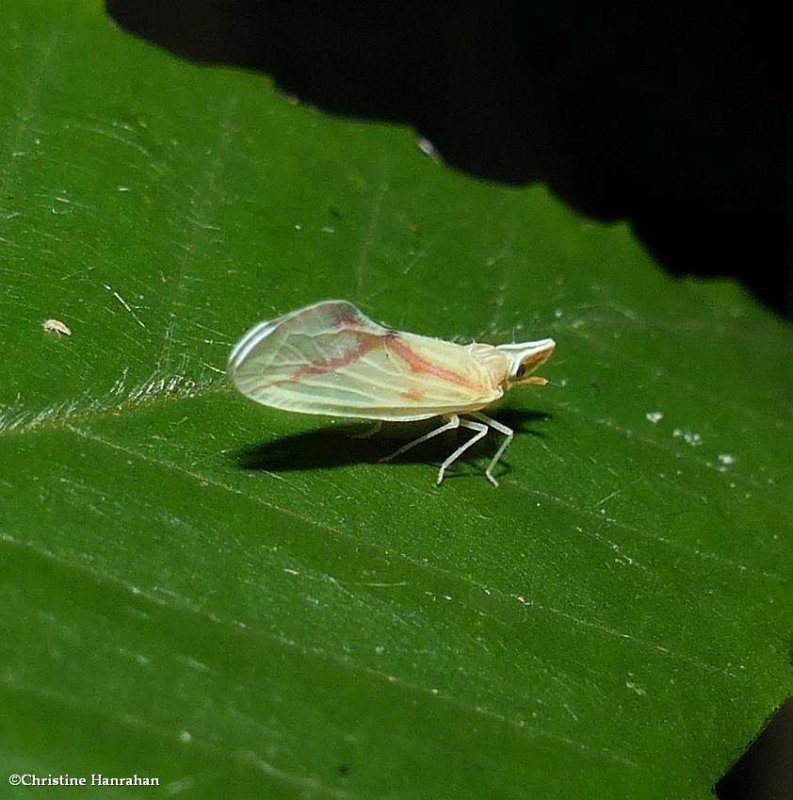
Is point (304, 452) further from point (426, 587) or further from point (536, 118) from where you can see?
point (536, 118)

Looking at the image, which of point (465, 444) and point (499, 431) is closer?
point (465, 444)

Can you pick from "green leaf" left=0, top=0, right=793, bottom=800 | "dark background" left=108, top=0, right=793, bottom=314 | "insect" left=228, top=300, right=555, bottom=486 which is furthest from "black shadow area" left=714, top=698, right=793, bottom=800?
"insect" left=228, top=300, right=555, bottom=486

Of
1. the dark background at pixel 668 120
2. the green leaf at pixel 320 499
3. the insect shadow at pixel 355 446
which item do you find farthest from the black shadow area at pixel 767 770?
the insect shadow at pixel 355 446

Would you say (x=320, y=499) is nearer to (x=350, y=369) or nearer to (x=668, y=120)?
(x=350, y=369)

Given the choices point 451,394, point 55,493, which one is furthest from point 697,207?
point 55,493
